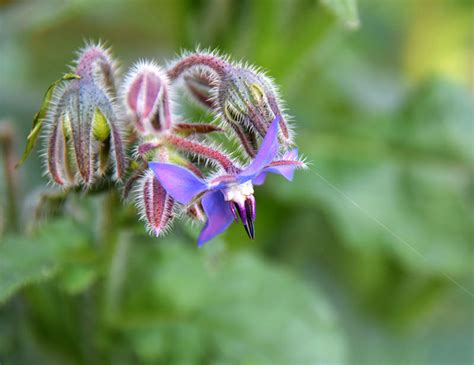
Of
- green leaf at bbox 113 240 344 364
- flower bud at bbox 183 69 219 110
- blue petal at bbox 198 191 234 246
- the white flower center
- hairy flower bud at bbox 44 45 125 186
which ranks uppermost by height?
flower bud at bbox 183 69 219 110

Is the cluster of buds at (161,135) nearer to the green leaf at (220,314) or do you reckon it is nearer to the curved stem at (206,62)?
the curved stem at (206,62)

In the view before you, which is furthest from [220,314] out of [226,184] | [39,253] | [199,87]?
[226,184]

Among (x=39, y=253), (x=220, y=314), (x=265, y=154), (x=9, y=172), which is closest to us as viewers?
(x=265, y=154)

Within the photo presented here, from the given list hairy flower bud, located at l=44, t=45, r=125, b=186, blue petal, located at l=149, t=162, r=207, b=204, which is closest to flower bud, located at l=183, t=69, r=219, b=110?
hairy flower bud, located at l=44, t=45, r=125, b=186

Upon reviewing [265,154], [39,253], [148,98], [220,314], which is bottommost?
[220,314]

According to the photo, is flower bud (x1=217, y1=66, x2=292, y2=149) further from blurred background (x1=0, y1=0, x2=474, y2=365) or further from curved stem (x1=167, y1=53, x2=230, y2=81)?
blurred background (x1=0, y1=0, x2=474, y2=365)

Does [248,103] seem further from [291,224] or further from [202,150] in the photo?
[291,224]
